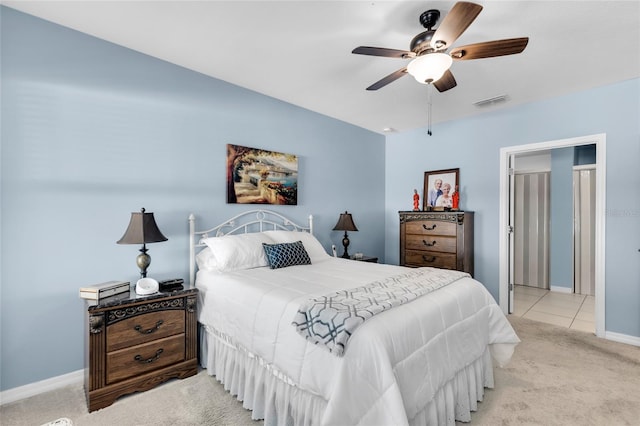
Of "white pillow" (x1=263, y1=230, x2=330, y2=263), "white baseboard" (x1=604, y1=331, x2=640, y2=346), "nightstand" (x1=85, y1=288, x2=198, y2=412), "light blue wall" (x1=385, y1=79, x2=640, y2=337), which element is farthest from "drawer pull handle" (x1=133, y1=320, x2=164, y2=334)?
"white baseboard" (x1=604, y1=331, x2=640, y2=346)

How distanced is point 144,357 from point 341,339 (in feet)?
5.41

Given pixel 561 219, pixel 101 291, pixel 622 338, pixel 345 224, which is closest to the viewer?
pixel 101 291

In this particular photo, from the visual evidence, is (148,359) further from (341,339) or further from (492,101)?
(492,101)

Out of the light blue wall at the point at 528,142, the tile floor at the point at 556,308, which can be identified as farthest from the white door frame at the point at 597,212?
the tile floor at the point at 556,308

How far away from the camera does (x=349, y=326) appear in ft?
4.67

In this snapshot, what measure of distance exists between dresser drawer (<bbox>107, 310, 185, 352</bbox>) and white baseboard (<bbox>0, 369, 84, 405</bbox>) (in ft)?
2.07

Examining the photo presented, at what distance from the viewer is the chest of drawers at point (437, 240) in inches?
153

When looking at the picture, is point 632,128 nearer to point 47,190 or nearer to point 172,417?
point 172,417

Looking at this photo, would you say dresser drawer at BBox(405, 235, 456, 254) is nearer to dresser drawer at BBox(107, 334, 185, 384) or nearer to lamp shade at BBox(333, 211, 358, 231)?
lamp shade at BBox(333, 211, 358, 231)

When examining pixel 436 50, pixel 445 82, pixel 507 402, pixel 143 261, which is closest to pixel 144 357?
pixel 143 261

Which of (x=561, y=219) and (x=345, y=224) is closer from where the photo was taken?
(x=345, y=224)

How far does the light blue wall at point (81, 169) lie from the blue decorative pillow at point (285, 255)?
0.69 meters

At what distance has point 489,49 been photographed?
1.91m

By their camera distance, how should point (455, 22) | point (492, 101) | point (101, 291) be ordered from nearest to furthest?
point (455, 22), point (101, 291), point (492, 101)
